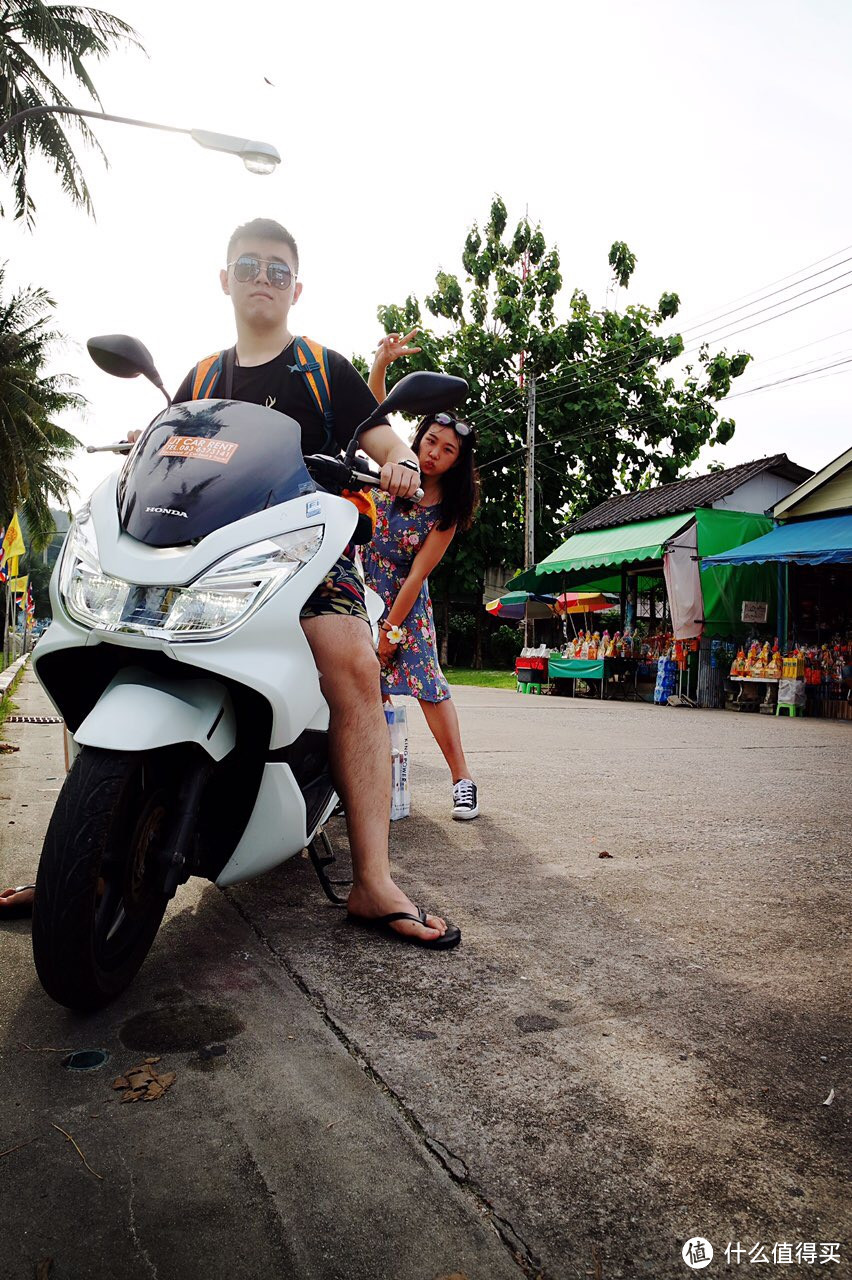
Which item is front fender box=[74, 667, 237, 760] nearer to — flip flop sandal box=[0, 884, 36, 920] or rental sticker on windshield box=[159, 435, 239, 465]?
rental sticker on windshield box=[159, 435, 239, 465]

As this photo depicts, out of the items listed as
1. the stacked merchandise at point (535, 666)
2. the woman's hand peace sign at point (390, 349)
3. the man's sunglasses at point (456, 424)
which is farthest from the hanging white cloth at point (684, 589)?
the woman's hand peace sign at point (390, 349)

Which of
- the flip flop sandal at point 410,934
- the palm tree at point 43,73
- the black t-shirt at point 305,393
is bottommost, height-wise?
the flip flop sandal at point 410,934

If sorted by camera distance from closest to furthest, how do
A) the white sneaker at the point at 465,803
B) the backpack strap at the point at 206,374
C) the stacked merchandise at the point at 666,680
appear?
1. the backpack strap at the point at 206,374
2. the white sneaker at the point at 465,803
3. the stacked merchandise at the point at 666,680

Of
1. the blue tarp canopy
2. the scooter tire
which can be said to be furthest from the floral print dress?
the blue tarp canopy

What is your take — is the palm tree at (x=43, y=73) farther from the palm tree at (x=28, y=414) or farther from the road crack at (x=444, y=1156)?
the road crack at (x=444, y=1156)

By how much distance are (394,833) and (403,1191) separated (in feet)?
8.21

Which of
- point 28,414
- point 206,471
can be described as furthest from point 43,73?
point 206,471

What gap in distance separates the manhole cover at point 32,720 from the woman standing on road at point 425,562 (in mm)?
5113

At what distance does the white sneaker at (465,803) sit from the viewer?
4.21 meters

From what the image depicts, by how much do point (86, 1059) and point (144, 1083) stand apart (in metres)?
0.17

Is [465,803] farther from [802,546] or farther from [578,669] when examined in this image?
[578,669]

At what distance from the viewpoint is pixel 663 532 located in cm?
1623

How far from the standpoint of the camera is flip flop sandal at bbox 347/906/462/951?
248 cm

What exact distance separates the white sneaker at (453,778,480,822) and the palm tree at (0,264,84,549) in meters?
31.1
